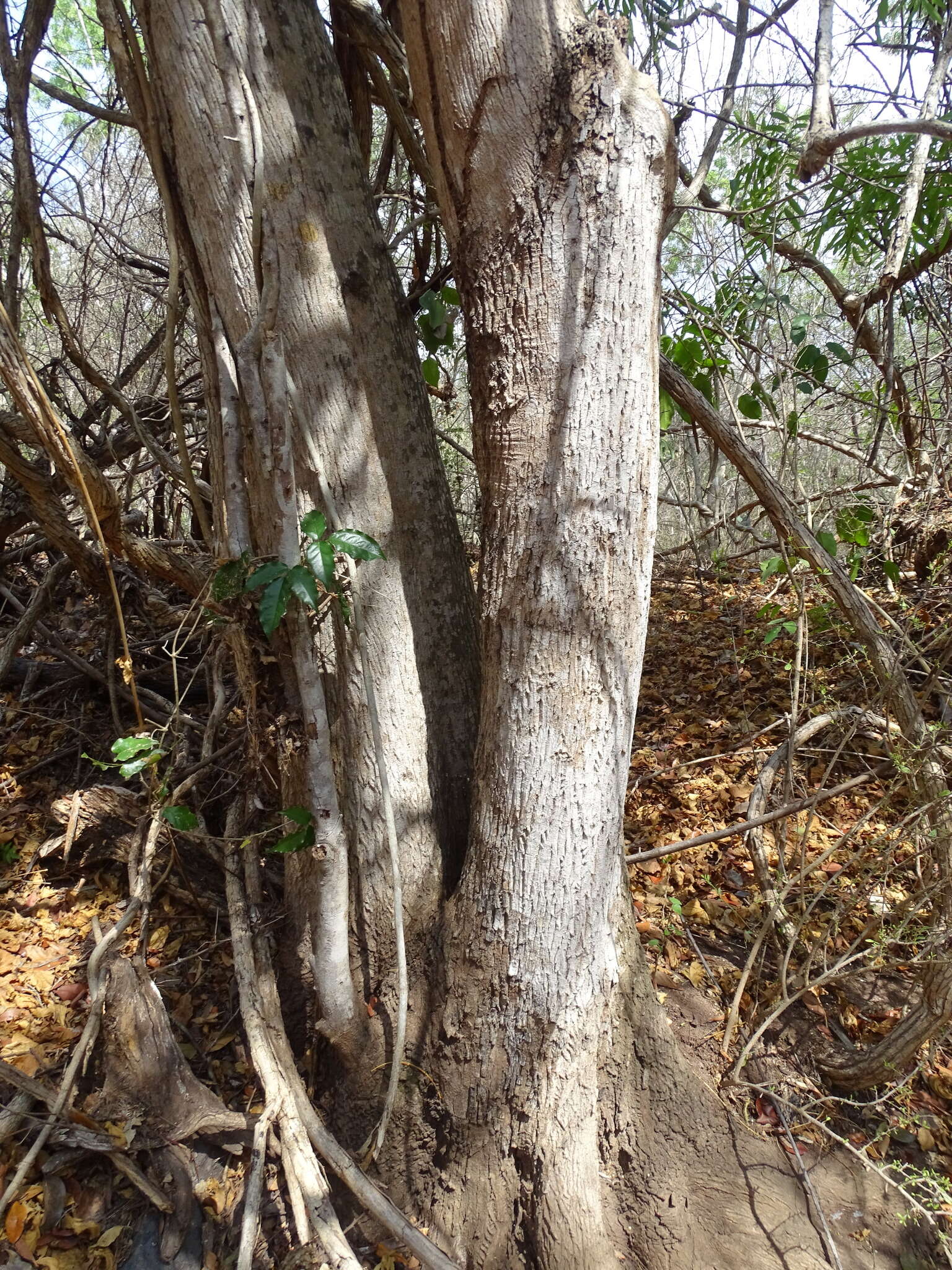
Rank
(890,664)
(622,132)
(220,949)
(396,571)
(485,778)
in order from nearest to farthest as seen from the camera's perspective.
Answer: (622,132) → (485,778) → (396,571) → (890,664) → (220,949)

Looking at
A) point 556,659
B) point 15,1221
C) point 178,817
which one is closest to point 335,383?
point 556,659

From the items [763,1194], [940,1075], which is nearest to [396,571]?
[763,1194]

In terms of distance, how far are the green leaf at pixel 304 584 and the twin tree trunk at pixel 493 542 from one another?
11 centimetres

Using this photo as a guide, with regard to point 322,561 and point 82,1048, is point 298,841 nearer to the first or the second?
point 322,561

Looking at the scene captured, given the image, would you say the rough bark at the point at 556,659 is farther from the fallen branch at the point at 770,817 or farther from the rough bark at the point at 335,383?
the fallen branch at the point at 770,817

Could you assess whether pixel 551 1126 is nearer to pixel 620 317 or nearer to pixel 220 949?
→ pixel 220 949

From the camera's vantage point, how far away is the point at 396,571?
5.83 ft

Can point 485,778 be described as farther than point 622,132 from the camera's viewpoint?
Yes

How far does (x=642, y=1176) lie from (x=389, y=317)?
6.97ft

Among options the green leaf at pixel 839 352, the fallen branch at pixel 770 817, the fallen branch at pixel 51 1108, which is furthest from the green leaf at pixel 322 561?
the green leaf at pixel 839 352

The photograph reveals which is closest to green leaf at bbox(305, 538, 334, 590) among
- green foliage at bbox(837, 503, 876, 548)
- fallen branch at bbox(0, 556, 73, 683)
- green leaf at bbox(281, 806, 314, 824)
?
green leaf at bbox(281, 806, 314, 824)

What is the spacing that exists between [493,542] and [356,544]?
0.30 meters

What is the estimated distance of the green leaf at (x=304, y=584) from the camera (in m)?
1.57

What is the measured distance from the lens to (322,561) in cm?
159
